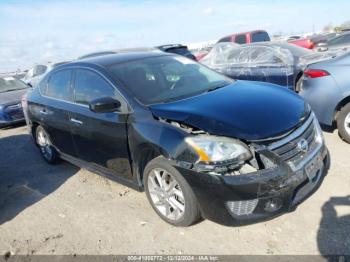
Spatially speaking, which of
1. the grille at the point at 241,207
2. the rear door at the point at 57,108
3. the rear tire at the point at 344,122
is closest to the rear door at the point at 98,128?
the rear door at the point at 57,108

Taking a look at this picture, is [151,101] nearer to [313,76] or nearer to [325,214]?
[325,214]

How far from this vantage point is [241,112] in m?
3.12

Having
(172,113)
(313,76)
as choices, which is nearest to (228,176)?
(172,113)

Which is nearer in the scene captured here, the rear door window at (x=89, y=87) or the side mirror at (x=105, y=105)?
the side mirror at (x=105, y=105)

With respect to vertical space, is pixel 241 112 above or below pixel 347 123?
above

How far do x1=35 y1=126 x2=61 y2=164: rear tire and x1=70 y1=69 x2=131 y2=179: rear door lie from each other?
108 centimetres

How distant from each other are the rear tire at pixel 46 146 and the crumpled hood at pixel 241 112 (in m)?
2.61

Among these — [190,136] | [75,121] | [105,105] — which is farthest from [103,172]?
[190,136]

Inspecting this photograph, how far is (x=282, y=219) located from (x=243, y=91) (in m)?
1.41

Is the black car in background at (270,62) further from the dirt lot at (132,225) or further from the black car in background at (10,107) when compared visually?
the black car in background at (10,107)

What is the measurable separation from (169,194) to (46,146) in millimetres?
3079

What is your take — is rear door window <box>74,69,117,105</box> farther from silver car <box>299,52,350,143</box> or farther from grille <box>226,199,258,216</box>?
silver car <box>299,52,350,143</box>

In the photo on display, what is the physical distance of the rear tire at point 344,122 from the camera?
15.3ft

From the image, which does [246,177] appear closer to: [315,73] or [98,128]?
[98,128]
